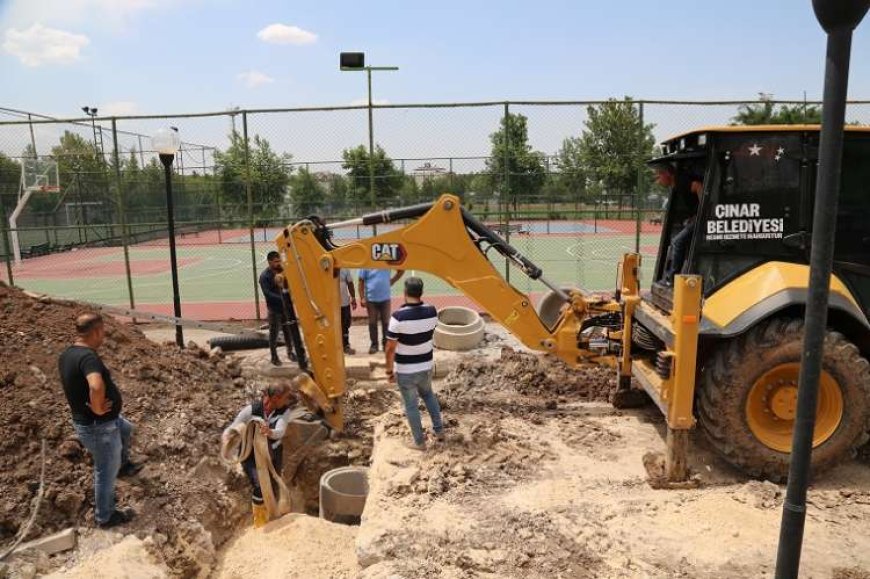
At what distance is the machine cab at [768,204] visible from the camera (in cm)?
506

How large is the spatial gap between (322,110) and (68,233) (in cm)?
2122

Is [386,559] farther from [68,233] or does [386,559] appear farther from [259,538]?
[68,233]

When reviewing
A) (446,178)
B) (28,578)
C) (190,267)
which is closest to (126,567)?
(28,578)

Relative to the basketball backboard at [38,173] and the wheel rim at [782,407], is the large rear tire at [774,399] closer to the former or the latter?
the wheel rim at [782,407]

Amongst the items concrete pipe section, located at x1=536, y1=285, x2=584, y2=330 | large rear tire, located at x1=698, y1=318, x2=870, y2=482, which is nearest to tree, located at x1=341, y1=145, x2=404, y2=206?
concrete pipe section, located at x1=536, y1=285, x2=584, y2=330

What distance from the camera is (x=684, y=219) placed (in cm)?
650

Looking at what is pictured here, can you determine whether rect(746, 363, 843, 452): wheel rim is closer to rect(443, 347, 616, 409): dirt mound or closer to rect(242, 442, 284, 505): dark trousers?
rect(443, 347, 616, 409): dirt mound

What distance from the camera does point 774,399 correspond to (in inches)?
201

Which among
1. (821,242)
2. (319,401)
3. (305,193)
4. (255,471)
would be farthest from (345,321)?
(821,242)

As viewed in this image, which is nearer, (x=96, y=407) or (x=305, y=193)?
(x=96, y=407)

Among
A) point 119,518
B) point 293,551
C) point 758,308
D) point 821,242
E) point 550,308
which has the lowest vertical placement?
point 293,551

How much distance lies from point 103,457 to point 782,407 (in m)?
5.31

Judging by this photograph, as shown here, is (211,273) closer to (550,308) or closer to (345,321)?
(345,321)

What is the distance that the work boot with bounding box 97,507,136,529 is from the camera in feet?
16.0
